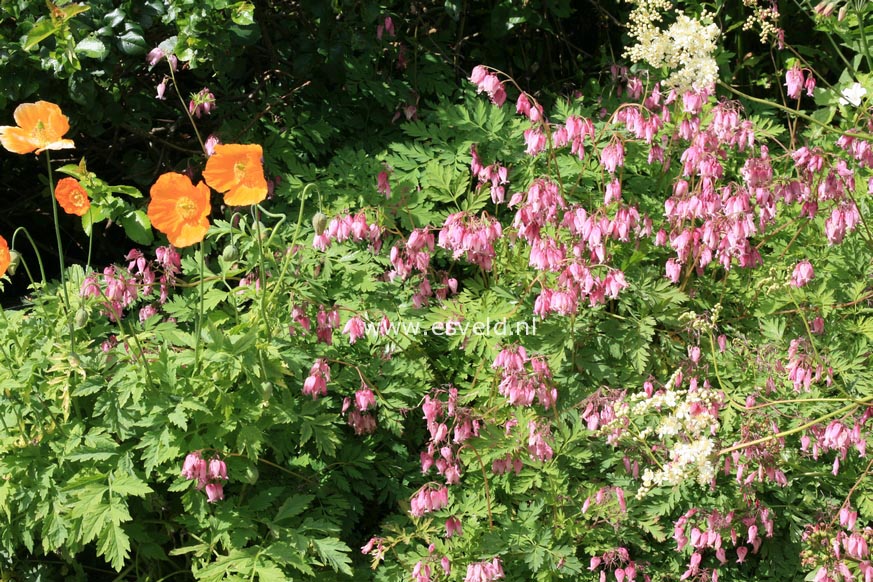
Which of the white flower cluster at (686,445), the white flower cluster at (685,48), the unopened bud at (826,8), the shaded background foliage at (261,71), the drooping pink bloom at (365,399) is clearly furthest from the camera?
the shaded background foliage at (261,71)

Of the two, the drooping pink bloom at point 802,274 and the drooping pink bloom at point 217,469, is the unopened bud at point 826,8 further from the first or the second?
the drooping pink bloom at point 217,469

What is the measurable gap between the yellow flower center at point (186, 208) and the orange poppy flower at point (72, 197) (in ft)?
1.42

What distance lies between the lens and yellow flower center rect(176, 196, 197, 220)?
2.85 meters

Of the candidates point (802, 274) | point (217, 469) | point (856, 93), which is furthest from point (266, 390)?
point (856, 93)

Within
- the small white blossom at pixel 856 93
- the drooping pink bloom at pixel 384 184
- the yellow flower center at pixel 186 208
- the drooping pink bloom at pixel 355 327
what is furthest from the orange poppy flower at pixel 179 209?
the small white blossom at pixel 856 93

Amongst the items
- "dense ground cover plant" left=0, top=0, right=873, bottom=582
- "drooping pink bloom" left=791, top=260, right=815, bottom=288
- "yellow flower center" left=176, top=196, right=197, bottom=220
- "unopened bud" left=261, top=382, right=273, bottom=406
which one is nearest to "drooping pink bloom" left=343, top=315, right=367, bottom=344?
"dense ground cover plant" left=0, top=0, right=873, bottom=582

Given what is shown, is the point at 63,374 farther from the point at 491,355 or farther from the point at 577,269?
the point at 577,269

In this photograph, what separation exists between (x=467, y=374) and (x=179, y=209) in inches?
55.1

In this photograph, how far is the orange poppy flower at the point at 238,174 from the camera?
2.85 meters

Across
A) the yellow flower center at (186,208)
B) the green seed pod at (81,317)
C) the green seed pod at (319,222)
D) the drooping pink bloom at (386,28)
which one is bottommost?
the green seed pod at (81,317)

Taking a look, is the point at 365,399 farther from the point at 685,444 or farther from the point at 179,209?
the point at 685,444

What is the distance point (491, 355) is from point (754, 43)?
10.2 feet

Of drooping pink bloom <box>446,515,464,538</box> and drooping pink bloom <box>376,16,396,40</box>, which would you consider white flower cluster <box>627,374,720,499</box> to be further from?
drooping pink bloom <box>376,16,396,40</box>

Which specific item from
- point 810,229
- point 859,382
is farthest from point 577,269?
point 810,229
